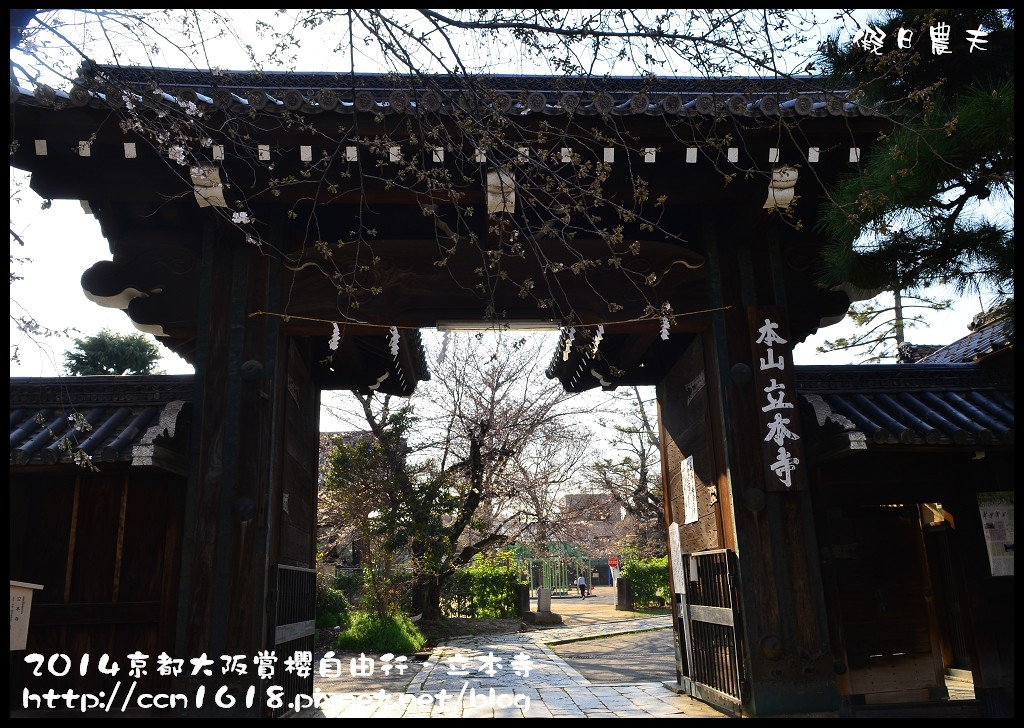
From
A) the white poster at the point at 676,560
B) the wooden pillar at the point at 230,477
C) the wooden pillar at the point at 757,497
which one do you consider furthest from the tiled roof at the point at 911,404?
the wooden pillar at the point at 230,477

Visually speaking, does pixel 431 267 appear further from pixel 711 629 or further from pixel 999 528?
pixel 999 528

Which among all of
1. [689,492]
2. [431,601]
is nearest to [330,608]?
[431,601]

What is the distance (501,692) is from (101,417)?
494cm

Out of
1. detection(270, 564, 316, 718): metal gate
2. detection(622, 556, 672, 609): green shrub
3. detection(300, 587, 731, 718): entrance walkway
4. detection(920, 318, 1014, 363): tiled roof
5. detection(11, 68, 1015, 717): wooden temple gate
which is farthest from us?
detection(622, 556, 672, 609): green shrub

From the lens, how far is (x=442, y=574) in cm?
1648

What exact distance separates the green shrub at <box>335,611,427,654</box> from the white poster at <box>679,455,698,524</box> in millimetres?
7658

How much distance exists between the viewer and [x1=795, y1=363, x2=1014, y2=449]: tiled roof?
559 cm

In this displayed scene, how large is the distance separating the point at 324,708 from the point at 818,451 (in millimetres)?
4733

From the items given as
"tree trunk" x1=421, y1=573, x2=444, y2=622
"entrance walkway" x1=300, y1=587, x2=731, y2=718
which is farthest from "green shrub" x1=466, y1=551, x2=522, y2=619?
"entrance walkway" x1=300, y1=587, x2=731, y2=718

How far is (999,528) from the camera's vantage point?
20.8ft

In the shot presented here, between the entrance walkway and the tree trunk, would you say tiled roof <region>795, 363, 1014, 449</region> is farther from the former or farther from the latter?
the tree trunk

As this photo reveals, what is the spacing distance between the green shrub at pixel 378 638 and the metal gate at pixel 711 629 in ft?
23.8

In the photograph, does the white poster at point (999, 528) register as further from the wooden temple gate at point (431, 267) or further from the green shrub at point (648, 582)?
the green shrub at point (648, 582)
